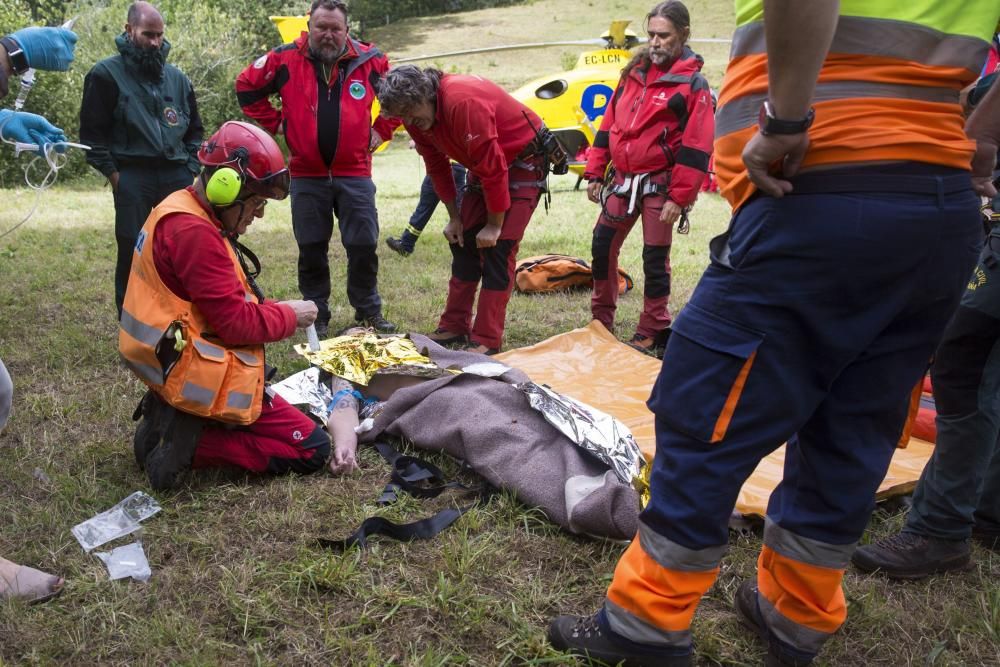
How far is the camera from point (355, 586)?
2508 millimetres

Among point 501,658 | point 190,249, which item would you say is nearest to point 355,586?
point 501,658

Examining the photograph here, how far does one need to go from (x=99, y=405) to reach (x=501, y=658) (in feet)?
9.01

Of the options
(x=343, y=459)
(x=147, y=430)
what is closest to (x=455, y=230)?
(x=343, y=459)

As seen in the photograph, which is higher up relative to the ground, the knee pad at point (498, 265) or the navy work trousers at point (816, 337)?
the navy work trousers at point (816, 337)

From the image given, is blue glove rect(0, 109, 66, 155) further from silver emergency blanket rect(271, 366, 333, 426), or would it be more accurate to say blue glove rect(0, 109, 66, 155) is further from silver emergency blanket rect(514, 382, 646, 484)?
silver emergency blanket rect(514, 382, 646, 484)

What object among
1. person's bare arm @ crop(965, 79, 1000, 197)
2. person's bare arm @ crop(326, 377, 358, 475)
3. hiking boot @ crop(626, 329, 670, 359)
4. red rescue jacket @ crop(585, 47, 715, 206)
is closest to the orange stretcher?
hiking boot @ crop(626, 329, 670, 359)

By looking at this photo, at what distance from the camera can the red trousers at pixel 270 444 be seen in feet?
10.3

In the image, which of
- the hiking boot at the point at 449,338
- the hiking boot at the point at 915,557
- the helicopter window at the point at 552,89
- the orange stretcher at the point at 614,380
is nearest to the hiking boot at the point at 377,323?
the hiking boot at the point at 449,338

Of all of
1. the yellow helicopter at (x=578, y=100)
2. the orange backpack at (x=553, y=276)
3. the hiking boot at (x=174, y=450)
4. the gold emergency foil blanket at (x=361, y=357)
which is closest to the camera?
the hiking boot at (x=174, y=450)

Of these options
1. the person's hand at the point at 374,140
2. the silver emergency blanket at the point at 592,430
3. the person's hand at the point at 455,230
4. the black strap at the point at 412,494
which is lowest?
the black strap at the point at 412,494

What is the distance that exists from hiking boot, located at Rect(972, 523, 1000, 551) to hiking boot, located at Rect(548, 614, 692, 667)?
156 centimetres

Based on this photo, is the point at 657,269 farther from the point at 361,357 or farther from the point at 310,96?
the point at 310,96

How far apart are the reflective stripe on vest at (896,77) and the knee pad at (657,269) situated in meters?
3.40

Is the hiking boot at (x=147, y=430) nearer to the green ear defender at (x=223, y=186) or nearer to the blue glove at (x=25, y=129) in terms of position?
the green ear defender at (x=223, y=186)
